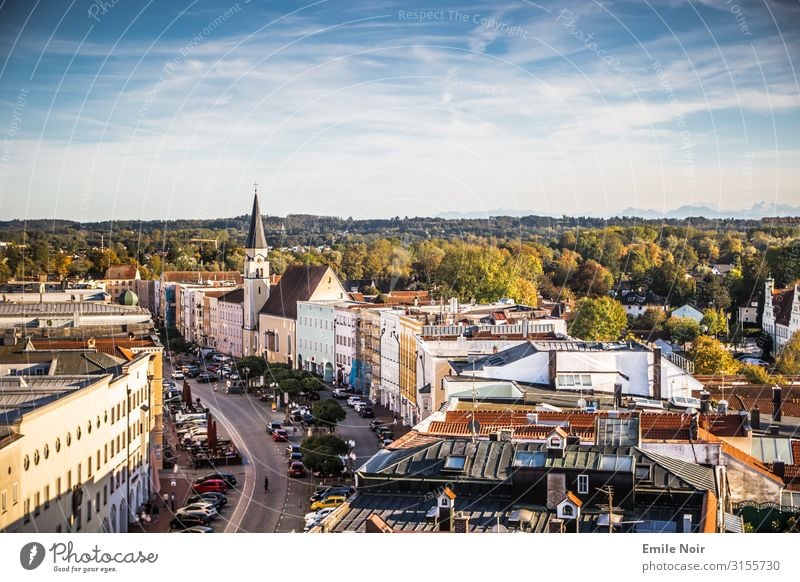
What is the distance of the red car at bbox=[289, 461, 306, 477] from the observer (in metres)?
15.0

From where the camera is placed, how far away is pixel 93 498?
10.7 m

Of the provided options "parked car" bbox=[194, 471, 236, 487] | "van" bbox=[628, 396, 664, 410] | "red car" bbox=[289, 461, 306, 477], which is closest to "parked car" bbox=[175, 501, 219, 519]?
"parked car" bbox=[194, 471, 236, 487]

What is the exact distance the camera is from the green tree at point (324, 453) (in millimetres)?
14445

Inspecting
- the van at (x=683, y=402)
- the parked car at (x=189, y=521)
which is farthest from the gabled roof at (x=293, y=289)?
the parked car at (x=189, y=521)

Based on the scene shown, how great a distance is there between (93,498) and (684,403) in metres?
6.37

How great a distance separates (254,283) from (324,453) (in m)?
19.0

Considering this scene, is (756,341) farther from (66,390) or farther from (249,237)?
(66,390)

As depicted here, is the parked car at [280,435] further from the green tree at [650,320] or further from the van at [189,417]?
the green tree at [650,320]

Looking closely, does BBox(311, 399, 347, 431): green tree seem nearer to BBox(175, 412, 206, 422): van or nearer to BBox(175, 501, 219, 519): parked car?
BBox(175, 412, 206, 422): van

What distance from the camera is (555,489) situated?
7.58 metres

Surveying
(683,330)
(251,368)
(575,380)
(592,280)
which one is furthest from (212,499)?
(592,280)

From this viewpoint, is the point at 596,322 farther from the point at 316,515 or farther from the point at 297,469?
the point at 316,515
